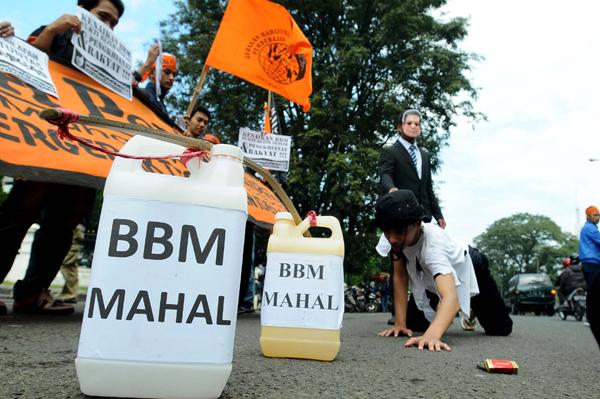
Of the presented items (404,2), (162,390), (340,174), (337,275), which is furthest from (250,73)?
(404,2)

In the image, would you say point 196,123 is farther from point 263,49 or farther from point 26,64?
point 26,64

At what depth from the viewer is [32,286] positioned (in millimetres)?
3428

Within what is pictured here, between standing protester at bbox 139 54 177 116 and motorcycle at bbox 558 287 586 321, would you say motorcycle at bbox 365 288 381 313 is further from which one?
standing protester at bbox 139 54 177 116

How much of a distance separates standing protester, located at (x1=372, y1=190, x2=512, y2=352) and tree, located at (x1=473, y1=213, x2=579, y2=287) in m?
76.7

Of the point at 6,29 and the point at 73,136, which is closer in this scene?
the point at 73,136

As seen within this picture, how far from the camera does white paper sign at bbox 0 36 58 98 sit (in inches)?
126

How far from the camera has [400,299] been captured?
3.48 metres

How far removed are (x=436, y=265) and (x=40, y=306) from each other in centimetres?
312

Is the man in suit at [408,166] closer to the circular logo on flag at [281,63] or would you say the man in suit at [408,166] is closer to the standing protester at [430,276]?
the standing protester at [430,276]

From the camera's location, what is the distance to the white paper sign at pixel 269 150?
739 cm

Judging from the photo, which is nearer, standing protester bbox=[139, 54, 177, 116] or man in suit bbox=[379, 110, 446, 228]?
man in suit bbox=[379, 110, 446, 228]

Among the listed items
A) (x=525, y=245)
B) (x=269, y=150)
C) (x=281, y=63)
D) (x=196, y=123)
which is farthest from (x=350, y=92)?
(x=525, y=245)

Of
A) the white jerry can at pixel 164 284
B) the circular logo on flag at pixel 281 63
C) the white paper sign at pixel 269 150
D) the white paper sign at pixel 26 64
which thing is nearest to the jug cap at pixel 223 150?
the white jerry can at pixel 164 284

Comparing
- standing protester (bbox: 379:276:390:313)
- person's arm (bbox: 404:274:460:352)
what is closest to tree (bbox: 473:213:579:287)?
standing protester (bbox: 379:276:390:313)
